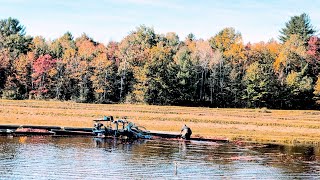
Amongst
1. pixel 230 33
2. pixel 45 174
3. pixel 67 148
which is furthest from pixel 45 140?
pixel 230 33

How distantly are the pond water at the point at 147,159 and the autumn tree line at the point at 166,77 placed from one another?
7979cm

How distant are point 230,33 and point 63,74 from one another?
5795 centimetres

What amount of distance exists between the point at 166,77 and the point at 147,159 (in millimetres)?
94640

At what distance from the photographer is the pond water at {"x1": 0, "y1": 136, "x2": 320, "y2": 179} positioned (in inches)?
1598

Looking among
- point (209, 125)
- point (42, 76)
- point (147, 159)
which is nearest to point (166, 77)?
point (42, 76)

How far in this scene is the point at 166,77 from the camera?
466 feet

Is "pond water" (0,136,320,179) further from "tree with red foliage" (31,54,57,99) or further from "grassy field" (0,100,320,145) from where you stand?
"tree with red foliage" (31,54,57,99)

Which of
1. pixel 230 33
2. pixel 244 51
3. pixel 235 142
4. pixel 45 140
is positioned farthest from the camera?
pixel 230 33

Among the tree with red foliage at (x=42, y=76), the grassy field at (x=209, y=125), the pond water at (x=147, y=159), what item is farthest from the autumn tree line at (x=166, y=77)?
the pond water at (x=147, y=159)

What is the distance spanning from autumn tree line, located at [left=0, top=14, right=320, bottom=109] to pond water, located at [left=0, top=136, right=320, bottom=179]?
79.8 metres

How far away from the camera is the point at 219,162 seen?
48.3 meters

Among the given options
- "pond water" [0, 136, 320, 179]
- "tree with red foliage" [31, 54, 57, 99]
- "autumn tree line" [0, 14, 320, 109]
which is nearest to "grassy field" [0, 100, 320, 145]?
"pond water" [0, 136, 320, 179]

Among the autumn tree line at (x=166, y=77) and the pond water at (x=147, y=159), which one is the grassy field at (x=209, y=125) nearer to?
the pond water at (x=147, y=159)

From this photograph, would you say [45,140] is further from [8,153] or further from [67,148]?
[8,153]
